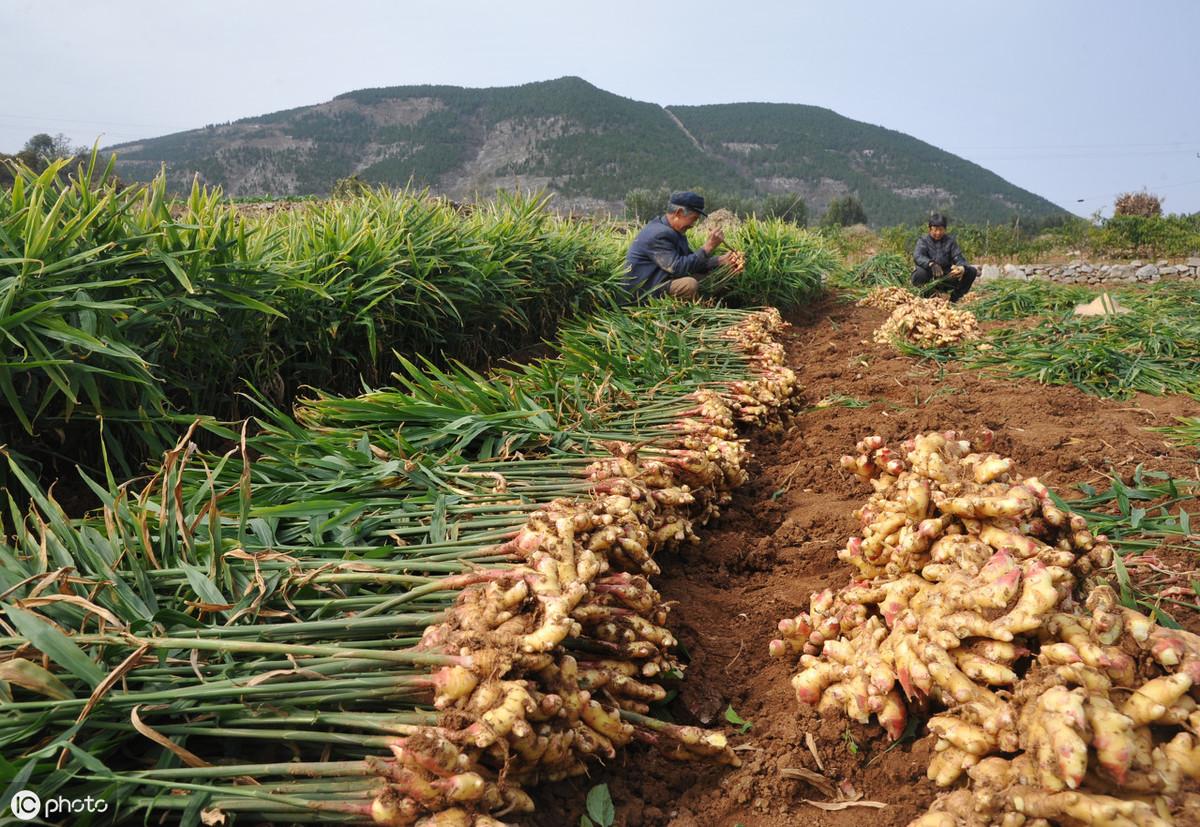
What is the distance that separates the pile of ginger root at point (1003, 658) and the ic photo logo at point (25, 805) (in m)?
1.34

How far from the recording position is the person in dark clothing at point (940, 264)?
28.9 feet

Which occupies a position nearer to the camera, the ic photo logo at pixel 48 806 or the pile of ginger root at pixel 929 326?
the ic photo logo at pixel 48 806

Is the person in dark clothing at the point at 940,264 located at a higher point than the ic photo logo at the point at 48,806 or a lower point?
higher

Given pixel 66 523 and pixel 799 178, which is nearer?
pixel 66 523

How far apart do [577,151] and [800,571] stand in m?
66.0

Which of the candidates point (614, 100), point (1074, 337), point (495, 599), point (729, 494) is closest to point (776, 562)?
point (729, 494)

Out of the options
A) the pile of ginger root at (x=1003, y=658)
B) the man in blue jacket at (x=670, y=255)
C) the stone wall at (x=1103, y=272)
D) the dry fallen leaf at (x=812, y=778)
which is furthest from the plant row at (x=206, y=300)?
the stone wall at (x=1103, y=272)

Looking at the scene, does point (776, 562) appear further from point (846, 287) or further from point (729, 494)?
point (846, 287)

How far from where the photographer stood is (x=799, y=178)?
68.9 metres

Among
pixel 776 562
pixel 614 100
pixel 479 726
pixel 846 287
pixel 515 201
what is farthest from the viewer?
pixel 614 100

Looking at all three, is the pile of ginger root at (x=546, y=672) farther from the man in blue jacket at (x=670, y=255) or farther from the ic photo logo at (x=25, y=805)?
the man in blue jacket at (x=670, y=255)

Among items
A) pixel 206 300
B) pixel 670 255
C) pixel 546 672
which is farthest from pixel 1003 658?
pixel 670 255

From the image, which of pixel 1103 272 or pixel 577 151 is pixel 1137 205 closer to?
pixel 1103 272

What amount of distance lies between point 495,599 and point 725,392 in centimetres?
235
